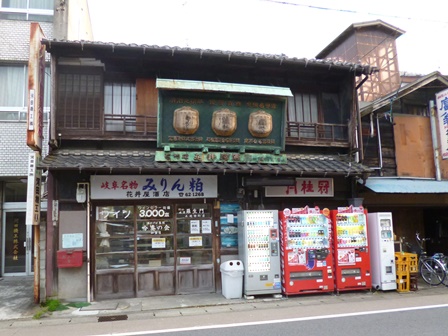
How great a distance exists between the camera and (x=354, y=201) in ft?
38.2

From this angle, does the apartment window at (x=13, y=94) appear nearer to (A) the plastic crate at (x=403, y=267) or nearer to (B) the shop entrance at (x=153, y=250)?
(B) the shop entrance at (x=153, y=250)

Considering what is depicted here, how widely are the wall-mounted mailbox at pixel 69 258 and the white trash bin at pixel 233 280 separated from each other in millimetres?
3867

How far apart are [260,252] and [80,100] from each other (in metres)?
6.76

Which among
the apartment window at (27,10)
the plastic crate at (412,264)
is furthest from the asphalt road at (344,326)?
the apartment window at (27,10)

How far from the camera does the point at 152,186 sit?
10.4m

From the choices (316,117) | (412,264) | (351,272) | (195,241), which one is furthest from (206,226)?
(412,264)

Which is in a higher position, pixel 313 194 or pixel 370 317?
pixel 313 194

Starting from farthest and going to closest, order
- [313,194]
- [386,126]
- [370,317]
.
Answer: [386,126], [313,194], [370,317]

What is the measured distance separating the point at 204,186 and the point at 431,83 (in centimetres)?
934

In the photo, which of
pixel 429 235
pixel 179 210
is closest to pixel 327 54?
pixel 429 235

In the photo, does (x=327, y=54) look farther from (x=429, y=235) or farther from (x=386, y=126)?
(x=429, y=235)

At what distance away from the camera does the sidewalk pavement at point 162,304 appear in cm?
834

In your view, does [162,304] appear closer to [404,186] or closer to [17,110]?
[404,186]

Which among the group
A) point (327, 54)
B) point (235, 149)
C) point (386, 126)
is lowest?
point (235, 149)
